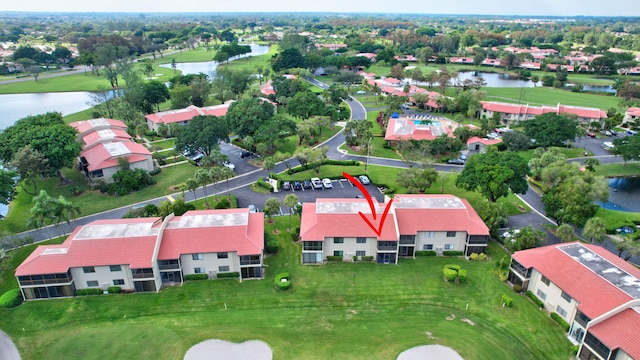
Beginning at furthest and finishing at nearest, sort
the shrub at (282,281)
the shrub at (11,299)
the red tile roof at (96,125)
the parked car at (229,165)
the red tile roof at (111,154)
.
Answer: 1. the red tile roof at (96,125)
2. the parked car at (229,165)
3. the red tile roof at (111,154)
4. the shrub at (282,281)
5. the shrub at (11,299)

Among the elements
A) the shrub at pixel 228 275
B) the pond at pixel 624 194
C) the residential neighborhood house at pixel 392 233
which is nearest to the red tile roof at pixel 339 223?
the residential neighborhood house at pixel 392 233

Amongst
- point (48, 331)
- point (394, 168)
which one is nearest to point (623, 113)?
point (394, 168)

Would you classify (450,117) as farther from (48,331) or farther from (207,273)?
(48,331)

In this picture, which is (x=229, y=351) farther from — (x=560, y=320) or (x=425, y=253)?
(x=560, y=320)

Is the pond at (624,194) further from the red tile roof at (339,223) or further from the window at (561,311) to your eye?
the red tile roof at (339,223)

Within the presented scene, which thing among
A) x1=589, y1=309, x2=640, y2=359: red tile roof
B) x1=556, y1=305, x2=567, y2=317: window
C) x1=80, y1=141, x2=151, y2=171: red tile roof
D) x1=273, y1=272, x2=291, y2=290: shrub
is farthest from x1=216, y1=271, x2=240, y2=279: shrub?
x1=80, y1=141, x2=151, y2=171: red tile roof

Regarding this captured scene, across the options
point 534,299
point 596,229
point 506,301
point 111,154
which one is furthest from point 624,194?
point 111,154
